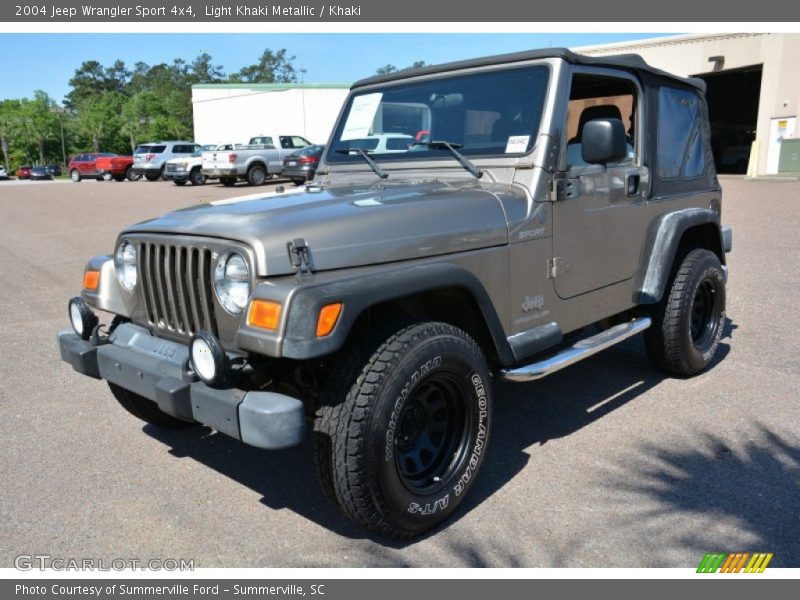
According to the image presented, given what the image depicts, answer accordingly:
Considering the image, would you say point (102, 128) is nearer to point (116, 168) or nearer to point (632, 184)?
point (116, 168)

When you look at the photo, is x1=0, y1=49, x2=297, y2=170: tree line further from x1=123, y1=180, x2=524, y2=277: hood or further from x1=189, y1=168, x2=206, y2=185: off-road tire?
x1=123, y1=180, x2=524, y2=277: hood

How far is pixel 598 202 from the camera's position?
3.81m

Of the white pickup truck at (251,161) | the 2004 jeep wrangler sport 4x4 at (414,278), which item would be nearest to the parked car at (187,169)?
the white pickup truck at (251,161)

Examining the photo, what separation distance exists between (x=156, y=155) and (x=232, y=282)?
31.7m

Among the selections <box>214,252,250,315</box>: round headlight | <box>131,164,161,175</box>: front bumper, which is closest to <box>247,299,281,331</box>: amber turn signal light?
<box>214,252,250,315</box>: round headlight

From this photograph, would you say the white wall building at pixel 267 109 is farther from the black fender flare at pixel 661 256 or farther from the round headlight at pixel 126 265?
the round headlight at pixel 126 265

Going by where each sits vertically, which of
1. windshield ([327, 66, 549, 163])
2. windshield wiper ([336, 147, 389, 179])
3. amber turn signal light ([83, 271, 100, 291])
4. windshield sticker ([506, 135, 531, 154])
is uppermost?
windshield ([327, 66, 549, 163])

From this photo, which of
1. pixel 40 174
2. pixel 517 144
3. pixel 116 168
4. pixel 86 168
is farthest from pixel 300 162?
pixel 40 174

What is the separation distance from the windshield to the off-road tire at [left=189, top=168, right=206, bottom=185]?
23.7 metres

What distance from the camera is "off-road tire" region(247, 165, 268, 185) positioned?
24.4 meters

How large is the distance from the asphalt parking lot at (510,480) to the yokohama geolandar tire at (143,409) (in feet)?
0.28

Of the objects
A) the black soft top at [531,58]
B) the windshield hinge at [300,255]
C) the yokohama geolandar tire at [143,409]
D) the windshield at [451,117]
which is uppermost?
the black soft top at [531,58]

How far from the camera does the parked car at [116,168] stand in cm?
3441

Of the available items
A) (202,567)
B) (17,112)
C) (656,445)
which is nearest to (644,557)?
(656,445)
